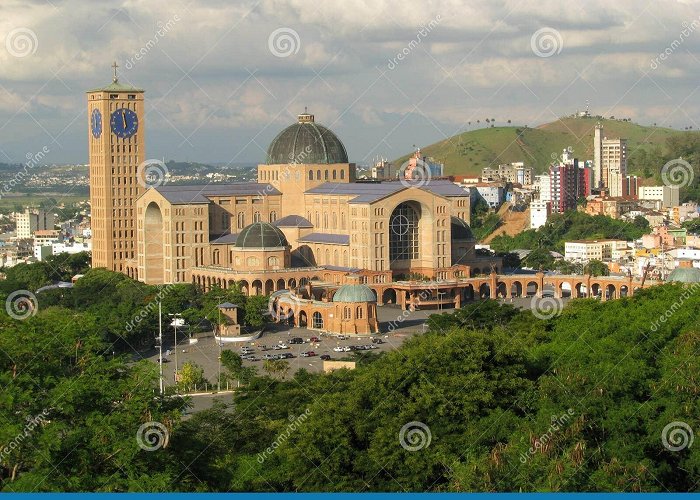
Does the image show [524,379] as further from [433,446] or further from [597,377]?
[433,446]

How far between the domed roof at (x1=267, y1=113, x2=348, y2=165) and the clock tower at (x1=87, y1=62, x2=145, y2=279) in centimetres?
1046

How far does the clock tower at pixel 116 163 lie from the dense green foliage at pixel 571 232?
38.2 meters

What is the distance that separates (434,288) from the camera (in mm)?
87812

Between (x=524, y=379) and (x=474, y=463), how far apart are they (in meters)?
9.55

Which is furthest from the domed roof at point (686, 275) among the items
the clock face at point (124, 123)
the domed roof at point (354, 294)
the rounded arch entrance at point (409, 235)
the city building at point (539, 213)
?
the city building at point (539, 213)

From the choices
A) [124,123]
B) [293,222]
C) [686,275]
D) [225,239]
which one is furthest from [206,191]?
[686,275]

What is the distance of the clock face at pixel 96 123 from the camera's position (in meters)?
102

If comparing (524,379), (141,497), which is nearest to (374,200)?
(524,379)

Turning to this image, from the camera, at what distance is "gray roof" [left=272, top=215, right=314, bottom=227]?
9612 cm

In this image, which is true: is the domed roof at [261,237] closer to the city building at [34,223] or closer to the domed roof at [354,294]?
the domed roof at [354,294]

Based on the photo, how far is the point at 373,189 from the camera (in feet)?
303

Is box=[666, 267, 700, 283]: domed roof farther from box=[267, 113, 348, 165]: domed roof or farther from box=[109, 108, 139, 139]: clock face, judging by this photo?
Result: box=[109, 108, 139, 139]: clock face

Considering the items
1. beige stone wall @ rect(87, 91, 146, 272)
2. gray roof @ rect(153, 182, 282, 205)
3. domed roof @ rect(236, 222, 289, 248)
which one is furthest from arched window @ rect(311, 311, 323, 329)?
beige stone wall @ rect(87, 91, 146, 272)

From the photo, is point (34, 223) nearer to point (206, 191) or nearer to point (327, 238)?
point (206, 191)
